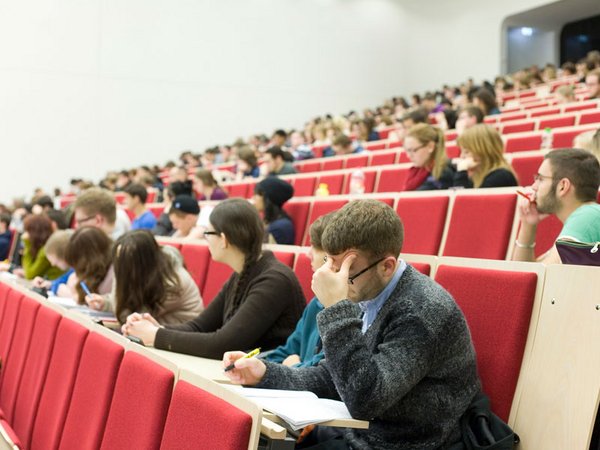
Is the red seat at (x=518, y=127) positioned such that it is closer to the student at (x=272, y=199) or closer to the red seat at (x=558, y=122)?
the red seat at (x=558, y=122)

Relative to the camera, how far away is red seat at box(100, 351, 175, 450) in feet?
2.24

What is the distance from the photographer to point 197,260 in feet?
5.69

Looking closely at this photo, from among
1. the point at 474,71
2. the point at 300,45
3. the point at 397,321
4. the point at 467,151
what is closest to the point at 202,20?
the point at 300,45

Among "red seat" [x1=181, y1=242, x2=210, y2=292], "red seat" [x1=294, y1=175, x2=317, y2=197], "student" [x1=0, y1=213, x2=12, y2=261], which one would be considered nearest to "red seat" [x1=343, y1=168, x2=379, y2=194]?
"red seat" [x1=294, y1=175, x2=317, y2=197]

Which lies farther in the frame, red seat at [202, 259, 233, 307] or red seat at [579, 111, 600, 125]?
red seat at [579, 111, 600, 125]

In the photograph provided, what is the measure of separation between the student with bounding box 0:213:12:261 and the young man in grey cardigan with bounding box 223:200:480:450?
3.23 metres

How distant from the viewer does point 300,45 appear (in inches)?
282

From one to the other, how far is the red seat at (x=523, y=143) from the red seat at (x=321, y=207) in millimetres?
725

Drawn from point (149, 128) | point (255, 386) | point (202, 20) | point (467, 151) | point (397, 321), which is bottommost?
point (255, 386)

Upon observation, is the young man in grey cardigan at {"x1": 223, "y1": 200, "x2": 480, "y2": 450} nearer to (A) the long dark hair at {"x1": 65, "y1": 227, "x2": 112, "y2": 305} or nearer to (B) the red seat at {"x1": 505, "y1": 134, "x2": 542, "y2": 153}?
(A) the long dark hair at {"x1": 65, "y1": 227, "x2": 112, "y2": 305}

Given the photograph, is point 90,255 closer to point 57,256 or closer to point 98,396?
point 57,256

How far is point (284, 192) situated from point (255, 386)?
1239 millimetres

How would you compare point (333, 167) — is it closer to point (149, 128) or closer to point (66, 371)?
point (66, 371)

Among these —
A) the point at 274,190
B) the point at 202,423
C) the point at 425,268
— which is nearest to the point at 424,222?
the point at 425,268
